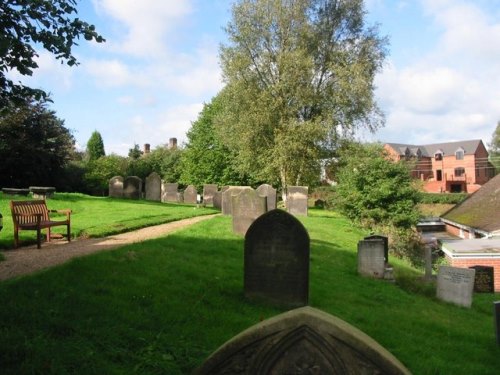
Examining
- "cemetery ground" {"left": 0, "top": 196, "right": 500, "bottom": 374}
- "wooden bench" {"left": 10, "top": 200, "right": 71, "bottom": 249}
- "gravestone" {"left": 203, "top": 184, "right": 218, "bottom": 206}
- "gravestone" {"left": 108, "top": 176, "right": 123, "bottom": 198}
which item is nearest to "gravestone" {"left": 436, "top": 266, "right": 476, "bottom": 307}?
"cemetery ground" {"left": 0, "top": 196, "right": 500, "bottom": 374}

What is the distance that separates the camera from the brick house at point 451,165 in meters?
72.5

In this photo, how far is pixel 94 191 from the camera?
39.0m

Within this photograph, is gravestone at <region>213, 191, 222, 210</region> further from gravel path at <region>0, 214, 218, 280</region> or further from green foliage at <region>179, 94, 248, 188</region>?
green foliage at <region>179, 94, 248, 188</region>

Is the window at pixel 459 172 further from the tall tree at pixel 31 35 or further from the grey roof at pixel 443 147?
the tall tree at pixel 31 35

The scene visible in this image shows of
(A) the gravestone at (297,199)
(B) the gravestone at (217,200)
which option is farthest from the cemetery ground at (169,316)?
(B) the gravestone at (217,200)

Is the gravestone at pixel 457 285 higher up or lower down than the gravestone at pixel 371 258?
lower down

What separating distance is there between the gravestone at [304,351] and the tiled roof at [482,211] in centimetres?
2622

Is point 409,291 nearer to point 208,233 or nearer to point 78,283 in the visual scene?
point 208,233

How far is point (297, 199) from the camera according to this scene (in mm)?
26766

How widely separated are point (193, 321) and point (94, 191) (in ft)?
115

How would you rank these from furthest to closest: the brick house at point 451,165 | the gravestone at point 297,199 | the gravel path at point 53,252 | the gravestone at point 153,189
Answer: the brick house at point 451,165, the gravestone at point 153,189, the gravestone at point 297,199, the gravel path at point 53,252

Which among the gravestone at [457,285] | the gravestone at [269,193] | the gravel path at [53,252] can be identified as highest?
the gravestone at [269,193]

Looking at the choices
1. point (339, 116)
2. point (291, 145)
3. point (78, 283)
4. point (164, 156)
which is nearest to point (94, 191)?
point (291, 145)

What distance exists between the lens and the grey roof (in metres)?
73.9
